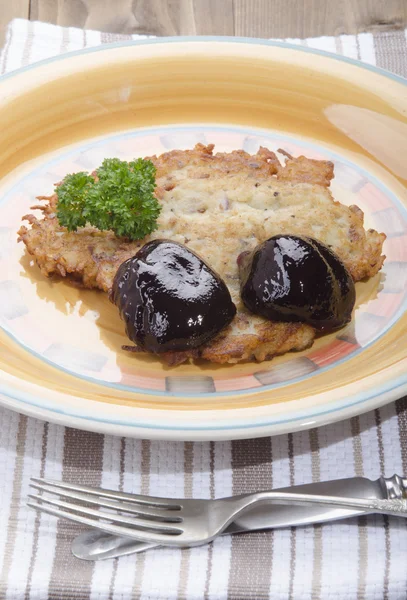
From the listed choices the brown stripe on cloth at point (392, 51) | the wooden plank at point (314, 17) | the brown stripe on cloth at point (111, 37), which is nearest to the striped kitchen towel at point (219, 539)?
the brown stripe on cloth at point (392, 51)

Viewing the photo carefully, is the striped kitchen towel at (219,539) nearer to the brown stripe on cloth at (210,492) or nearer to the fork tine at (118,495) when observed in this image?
the brown stripe on cloth at (210,492)

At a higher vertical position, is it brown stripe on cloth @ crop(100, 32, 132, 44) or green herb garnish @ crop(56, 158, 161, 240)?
brown stripe on cloth @ crop(100, 32, 132, 44)

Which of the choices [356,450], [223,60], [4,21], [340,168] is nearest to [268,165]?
[340,168]

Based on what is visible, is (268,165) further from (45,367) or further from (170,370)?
(45,367)

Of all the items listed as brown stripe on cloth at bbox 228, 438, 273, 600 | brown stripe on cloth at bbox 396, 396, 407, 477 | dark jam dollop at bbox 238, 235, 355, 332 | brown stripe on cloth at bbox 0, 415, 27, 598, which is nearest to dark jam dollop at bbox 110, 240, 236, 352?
dark jam dollop at bbox 238, 235, 355, 332


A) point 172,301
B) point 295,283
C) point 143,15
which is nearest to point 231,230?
point 295,283

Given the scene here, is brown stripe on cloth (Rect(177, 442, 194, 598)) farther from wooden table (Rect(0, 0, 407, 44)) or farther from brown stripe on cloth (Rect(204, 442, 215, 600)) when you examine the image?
wooden table (Rect(0, 0, 407, 44))

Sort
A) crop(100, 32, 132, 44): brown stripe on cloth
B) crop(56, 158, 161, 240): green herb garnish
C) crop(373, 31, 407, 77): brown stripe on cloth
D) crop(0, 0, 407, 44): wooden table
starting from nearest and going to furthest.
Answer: crop(56, 158, 161, 240): green herb garnish
crop(373, 31, 407, 77): brown stripe on cloth
crop(100, 32, 132, 44): brown stripe on cloth
crop(0, 0, 407, 44): wooden table

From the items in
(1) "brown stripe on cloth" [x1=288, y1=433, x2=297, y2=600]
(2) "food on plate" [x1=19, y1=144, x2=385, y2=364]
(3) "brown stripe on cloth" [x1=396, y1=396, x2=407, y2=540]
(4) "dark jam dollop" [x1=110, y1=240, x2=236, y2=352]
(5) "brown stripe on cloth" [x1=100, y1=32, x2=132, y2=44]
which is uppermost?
(5) "brown stripe on cloth" [x1=100, y1=32, x2=132, y2=44]
